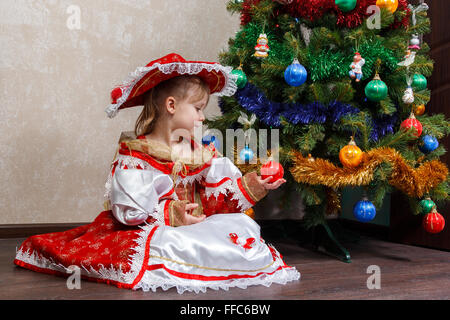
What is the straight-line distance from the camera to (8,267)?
123cm

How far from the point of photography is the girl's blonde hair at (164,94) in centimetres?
126

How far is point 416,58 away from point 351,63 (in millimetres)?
300

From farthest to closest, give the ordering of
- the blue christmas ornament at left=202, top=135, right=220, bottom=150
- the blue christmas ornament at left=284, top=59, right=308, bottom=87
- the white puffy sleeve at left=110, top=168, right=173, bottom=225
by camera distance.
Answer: the blue christmas ornament at left=202, top=135, right=220, bottom=150 < the blue christmas ornament at left=284, top=59, right=308, bottom=87 < the white puffy sleeve at left=110, top=168, right=173, bottom=225

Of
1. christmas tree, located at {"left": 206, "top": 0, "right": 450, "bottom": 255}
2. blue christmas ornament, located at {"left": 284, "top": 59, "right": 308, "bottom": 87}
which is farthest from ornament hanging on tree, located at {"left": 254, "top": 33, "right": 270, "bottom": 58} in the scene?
blue christmas ornament, located at {"left": 284, "top": 59, "right": 308, "bottom": 87}

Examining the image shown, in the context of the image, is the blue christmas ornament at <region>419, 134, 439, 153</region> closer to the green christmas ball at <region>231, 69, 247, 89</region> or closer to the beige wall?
the green christmas ball at <region>231, 69, 247, 89</region>

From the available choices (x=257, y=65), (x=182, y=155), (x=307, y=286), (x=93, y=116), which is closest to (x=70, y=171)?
(x=93, y=116)

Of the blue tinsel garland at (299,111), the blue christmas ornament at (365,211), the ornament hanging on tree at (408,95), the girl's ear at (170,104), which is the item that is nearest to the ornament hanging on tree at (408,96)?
the ornament hanging on tree at (408,95)

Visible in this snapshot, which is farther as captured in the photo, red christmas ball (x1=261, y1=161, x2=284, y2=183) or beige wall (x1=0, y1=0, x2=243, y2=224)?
beige wall (x1=0, y1=0, x2=243, y2=224)

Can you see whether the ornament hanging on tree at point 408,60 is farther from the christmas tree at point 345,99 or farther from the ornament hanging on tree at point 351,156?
the ornament hanging on tree at point 351,156

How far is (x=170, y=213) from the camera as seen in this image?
115 centimetres

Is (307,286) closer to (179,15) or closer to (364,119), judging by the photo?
(364,119)

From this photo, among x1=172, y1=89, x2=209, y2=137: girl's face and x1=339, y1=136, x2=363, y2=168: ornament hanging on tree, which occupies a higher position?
x1=172, y1=89, x2=209, y2=137: girl's face

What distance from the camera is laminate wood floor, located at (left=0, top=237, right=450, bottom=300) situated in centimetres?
95

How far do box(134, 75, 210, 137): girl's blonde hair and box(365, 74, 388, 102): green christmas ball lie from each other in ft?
1.74
